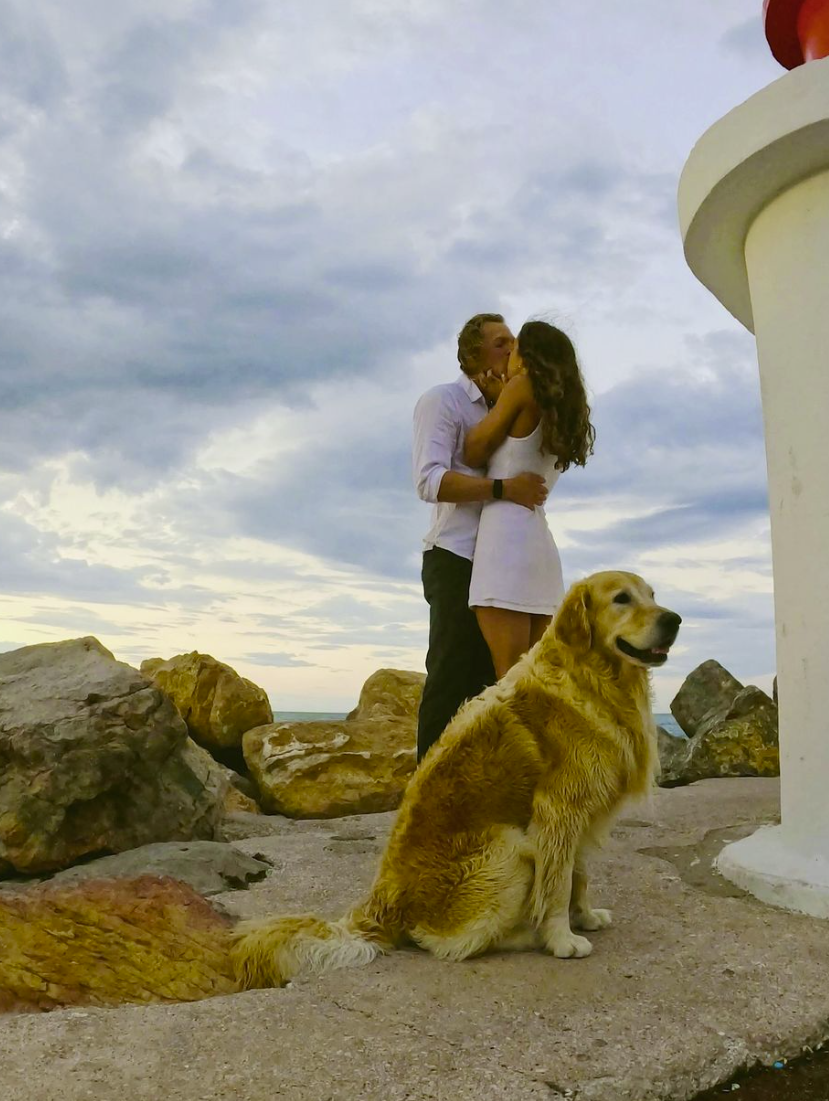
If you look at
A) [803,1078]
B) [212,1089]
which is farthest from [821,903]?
[212,1089]

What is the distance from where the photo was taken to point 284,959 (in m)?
3.49

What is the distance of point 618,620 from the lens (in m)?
3.72

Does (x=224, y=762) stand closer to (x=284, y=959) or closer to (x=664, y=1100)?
(x=284, y=959)

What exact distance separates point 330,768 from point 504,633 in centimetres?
407

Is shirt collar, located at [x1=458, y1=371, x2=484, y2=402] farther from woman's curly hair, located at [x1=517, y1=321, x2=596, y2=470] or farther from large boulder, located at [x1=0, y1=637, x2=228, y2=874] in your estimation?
large boulder, located at [x1=0, y1=637, x2=228, y2=874]

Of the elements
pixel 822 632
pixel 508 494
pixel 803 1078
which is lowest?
pixel 803 1078

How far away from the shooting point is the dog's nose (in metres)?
3.63

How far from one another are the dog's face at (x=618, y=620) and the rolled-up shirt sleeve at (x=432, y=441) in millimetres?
1160

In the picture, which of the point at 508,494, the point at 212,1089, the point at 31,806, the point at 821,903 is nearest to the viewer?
the point at 212,1089

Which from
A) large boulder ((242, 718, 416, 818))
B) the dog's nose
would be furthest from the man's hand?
large boulder ((242, 718, 416, 818))

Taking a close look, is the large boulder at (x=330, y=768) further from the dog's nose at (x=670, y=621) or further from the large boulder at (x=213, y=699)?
the dog's nose at (x=670, y=621)

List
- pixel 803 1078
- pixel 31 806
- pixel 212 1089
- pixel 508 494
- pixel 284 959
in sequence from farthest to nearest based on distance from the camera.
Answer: pixel 31 806 < pixel 508 494 < pixel 284 959 < pixel 803 1078 < pixel 212 1089

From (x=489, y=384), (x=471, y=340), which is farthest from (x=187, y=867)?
(x=471, y=340)

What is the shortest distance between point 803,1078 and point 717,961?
693 mm
